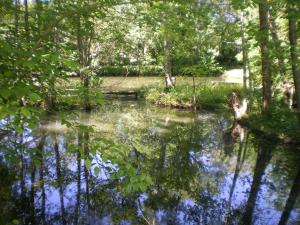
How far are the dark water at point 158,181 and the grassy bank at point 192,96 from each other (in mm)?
5952

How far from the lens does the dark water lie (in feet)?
23.2

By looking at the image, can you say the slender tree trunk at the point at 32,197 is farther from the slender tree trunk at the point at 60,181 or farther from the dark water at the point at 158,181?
the slender tree trunk at the point at 60,181

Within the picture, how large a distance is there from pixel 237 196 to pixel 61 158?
5.07m

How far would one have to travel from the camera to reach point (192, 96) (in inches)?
815

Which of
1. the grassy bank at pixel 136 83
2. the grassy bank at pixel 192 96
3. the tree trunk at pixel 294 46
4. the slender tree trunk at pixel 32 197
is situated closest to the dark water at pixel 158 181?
the slender tree trunk at pixel 32 197

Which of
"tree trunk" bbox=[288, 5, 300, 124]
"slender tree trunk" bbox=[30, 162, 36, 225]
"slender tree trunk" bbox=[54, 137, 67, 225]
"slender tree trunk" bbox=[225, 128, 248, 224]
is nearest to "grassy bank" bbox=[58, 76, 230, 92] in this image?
"slender tree trunk" bbox=[225, 128, 248, 224]

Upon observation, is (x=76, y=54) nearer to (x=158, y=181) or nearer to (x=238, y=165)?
A: (x=158, y=181)

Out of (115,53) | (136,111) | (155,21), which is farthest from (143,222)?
(115,53)

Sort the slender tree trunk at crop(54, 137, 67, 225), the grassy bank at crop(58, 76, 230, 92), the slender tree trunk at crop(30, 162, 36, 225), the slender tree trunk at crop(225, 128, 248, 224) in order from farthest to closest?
the grassy bank at crop(58, 76, 230, 92) → the slender tree trunk at crop(225, 128, 248, 224) → the slender tree trunk at crop(54, 137, 67, 225) → the slender tree trunk at crop(30, 162, 36, 225)

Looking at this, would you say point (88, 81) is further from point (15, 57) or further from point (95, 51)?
point (15, 57)

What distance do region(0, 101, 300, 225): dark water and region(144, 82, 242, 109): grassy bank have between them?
5952 millimetres

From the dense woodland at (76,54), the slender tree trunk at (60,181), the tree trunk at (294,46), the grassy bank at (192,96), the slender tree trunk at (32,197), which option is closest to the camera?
the dense woodland at (76,54)

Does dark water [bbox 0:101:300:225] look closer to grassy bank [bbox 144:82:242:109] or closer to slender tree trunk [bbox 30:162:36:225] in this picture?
slender tree trunk [bbox 30:162:36:225]

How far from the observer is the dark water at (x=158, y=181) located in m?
7.08
